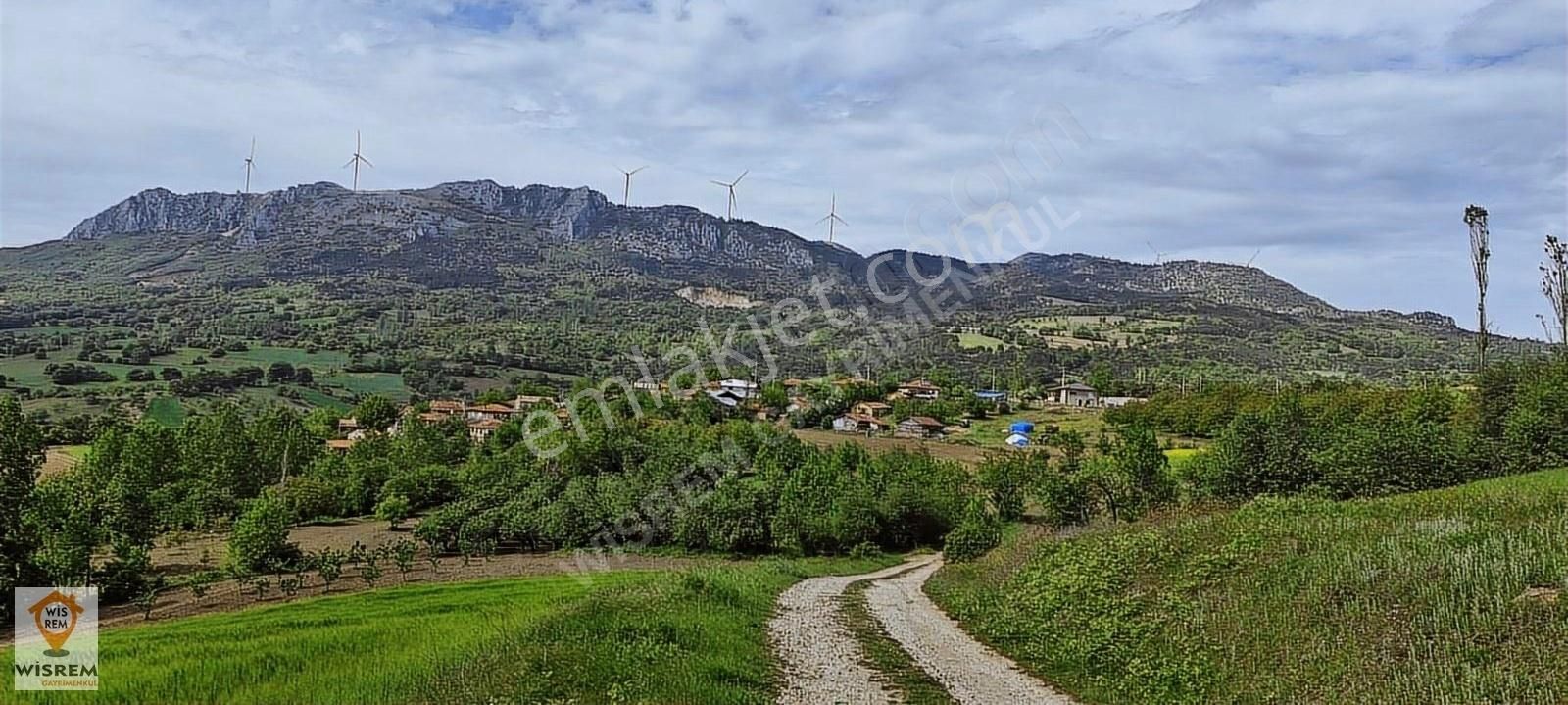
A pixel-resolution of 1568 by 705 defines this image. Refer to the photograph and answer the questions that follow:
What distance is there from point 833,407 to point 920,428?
12.8m

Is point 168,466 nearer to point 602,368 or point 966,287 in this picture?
point 602,368

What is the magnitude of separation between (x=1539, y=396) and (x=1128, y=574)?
46388mm

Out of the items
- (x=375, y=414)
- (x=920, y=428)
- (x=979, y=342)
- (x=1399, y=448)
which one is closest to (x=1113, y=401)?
(x=920, y=428)

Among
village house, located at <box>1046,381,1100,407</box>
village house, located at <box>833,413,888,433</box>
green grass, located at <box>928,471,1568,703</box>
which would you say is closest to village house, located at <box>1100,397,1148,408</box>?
village house, located at <box>1046,381,1100,407</box>

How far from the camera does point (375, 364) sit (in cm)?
15350

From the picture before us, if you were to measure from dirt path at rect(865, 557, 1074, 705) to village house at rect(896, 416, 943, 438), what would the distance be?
3087 inches

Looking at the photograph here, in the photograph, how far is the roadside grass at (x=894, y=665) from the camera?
521 inches

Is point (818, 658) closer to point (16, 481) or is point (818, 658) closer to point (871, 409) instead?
point (16, 481)

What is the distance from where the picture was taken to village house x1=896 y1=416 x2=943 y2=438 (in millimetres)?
104062

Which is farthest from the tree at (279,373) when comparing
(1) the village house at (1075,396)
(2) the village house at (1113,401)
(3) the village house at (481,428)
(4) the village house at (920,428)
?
(2) the village house at (1113,401)

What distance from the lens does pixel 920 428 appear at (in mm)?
105812

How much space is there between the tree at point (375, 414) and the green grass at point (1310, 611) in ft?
323

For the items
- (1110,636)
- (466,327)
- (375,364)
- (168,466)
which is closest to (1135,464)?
(1110,636)

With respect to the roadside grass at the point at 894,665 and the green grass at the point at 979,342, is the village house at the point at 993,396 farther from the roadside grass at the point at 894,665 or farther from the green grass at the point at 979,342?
the roadside grass at the point at 894,665
